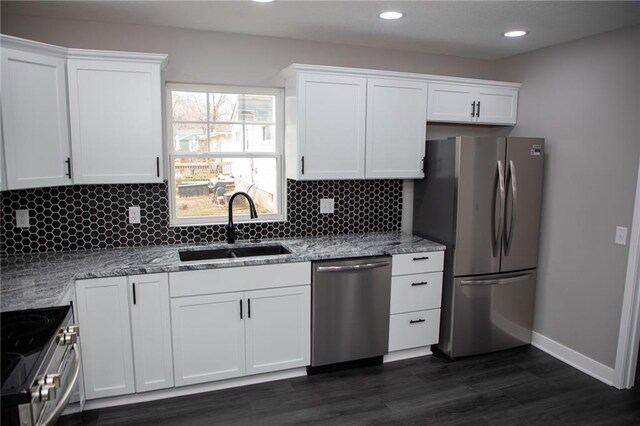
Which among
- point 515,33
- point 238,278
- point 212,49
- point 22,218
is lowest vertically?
point 238,278

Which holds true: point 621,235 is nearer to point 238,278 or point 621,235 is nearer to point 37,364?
point 238,278

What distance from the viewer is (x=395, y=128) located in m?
3.44

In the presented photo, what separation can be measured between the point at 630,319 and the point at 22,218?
416 cm

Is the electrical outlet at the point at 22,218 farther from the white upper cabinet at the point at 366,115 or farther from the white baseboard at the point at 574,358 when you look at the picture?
the white baseboard at the point at 574,358

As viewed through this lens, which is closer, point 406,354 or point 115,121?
point 115,121

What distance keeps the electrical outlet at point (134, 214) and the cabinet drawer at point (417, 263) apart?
1.91 metres

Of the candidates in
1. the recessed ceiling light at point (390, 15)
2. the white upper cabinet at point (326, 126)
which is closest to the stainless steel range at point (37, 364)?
the white upper cabinet at point (326, 126)

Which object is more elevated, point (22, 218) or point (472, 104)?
point (472, 104)

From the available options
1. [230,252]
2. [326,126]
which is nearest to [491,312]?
[326,126]

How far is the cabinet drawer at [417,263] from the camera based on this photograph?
325 centimetres

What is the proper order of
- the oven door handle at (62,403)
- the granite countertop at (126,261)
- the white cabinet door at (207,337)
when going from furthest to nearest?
the white cabinet door at (207,337) < the granite countertop at (126,261) < the oven door handle at (62,403)

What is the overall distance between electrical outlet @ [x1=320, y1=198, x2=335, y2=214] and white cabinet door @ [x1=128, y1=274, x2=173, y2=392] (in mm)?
1454

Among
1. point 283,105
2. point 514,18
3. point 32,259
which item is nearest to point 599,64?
point 514,18

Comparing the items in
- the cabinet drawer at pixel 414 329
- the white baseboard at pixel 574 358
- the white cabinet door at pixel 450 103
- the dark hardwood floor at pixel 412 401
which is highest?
the white cabinet door at pixel 450 103
